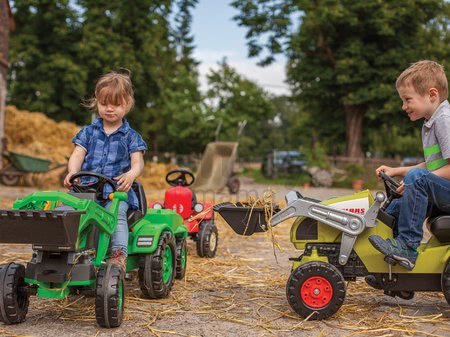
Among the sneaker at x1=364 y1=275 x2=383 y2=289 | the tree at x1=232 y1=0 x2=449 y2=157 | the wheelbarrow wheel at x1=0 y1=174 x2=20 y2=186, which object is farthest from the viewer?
the tree at x1=232 y1=0 x2=449 y2=157

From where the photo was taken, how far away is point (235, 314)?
13.3 feet

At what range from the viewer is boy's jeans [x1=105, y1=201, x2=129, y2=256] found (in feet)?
13.1

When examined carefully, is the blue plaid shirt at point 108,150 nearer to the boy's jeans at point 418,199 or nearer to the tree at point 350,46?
the boy's jeans at point 418,199

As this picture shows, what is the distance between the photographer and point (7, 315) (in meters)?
3.59

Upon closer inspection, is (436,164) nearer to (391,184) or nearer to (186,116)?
(391,184)

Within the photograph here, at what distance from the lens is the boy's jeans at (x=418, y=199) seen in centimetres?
388

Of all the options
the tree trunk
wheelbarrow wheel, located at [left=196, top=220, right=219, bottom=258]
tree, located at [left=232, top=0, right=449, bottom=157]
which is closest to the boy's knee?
wheelbarrow wheel, located at [left=196, top=220, right=219, bottom=258]

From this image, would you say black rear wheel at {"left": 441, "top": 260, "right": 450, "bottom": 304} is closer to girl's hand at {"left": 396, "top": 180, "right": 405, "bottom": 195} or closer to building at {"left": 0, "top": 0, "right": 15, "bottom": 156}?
girl's hand at {"left": 396, "top": 180, "right": 405, "bottom": 195}

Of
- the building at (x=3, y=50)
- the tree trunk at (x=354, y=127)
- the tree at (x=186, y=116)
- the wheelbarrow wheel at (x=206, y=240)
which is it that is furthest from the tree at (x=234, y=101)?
the wheelbarrow wheel at (x=206, y=240)

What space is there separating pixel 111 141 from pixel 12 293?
4.52ft

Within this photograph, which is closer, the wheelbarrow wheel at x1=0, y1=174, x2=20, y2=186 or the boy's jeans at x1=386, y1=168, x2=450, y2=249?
the boy's jeans at x1=386, y1=168, x2=450, y2=249

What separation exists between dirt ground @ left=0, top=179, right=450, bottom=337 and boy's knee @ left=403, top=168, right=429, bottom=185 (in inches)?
38.0

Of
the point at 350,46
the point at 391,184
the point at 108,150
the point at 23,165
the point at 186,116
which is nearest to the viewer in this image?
the point at 391,184

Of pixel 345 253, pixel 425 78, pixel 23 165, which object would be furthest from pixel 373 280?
pixel 23 165
